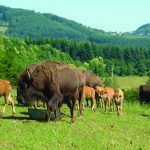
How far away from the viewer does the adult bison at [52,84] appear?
66.2 ft

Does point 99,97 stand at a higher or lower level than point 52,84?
lower

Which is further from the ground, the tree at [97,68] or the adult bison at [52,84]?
the adult bison at [52,84]

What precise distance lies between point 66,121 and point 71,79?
77.3 inches

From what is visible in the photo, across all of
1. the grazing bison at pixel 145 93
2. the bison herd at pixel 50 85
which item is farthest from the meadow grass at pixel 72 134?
the grazing bison at pixel 145 93

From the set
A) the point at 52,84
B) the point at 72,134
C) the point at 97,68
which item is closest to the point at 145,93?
the point at 52,84

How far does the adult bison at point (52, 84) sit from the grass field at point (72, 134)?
99 cm

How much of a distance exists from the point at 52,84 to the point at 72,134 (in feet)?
10.9

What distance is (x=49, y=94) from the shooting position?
20.3 metres

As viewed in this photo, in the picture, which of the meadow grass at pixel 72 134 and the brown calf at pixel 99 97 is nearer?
the meadow grass at pixel 72 134

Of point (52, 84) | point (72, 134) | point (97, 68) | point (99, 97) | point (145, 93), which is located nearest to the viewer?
point (72, 134)

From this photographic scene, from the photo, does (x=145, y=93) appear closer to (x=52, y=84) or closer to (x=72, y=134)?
(x=52, y=84)

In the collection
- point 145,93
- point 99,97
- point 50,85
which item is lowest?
point 145,93

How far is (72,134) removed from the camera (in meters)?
17.5

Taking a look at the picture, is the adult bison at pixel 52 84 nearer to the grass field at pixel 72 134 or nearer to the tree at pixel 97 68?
the grass field at pixel 72 134
